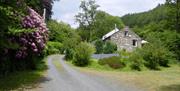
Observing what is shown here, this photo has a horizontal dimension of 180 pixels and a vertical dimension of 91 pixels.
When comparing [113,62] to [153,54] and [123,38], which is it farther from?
[123,38]

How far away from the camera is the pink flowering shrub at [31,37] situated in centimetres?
2284

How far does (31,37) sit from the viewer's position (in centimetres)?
2455

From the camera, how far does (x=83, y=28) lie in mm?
85875

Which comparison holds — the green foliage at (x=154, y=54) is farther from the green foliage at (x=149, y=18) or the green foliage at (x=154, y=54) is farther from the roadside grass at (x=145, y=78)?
the green foliage at (x=149, y=18)

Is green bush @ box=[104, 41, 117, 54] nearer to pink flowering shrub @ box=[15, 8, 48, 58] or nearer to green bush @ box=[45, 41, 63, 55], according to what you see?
green bush @ box=[45, 41, 63, 55]

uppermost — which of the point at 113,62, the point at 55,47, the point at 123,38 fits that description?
the point at 123,38

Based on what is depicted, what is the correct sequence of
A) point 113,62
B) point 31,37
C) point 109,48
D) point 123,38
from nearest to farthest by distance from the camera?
point 31,37 < point 113,62 < point 109,48 < point 123,38

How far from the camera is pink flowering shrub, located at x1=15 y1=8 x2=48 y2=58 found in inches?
899

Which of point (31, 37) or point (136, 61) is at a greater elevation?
point (31, 37)

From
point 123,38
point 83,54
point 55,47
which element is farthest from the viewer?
point 55,47

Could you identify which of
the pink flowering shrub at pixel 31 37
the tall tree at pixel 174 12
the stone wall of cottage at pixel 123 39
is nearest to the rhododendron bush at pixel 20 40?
the pink flowering shrub at pixel 31 37

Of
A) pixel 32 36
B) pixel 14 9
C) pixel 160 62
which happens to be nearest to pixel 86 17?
pixel 160 62

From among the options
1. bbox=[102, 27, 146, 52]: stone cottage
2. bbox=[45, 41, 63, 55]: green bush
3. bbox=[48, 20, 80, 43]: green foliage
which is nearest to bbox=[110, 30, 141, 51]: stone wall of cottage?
bbox=[102, 27, 146, 52]: stone cottage

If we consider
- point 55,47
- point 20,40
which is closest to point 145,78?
point 20,40
